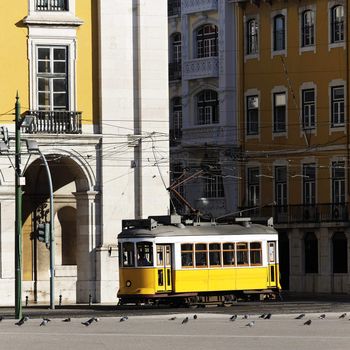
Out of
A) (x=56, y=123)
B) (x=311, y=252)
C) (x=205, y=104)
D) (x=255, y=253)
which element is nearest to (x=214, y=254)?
(x=255, y=253)

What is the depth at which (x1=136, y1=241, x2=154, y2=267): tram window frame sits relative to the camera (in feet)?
211

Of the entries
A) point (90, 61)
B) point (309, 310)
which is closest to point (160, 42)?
point (90, 61)

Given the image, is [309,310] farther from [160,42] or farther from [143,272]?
[160,42]

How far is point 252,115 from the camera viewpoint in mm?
94188

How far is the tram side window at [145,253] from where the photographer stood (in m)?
64.3

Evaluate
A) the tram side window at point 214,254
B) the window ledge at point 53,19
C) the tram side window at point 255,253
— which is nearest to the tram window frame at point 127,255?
the tram side window at point 214,254

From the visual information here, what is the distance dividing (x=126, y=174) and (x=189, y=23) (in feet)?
80.3

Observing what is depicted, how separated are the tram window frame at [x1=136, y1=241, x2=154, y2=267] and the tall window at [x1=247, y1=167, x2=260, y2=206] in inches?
1166

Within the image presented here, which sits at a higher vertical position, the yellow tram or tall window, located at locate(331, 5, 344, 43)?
tall window, located at locate(331, 5, 344, 43)

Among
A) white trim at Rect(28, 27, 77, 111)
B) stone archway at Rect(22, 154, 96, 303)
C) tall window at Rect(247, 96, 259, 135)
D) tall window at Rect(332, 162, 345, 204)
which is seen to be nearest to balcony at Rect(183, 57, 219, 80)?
tall window at Rect(247, 96, 259, 135)

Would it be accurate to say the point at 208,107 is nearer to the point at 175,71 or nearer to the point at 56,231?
the point at 175,71

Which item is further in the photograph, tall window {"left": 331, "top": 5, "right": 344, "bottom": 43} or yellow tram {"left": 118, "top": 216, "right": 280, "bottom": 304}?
tall window {"left": 331, "top": 5, "right": 344, "bottom": 43}

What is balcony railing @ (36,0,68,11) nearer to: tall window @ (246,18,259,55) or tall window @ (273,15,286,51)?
tall window @ (273,15,286,51)

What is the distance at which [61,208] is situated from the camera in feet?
257
